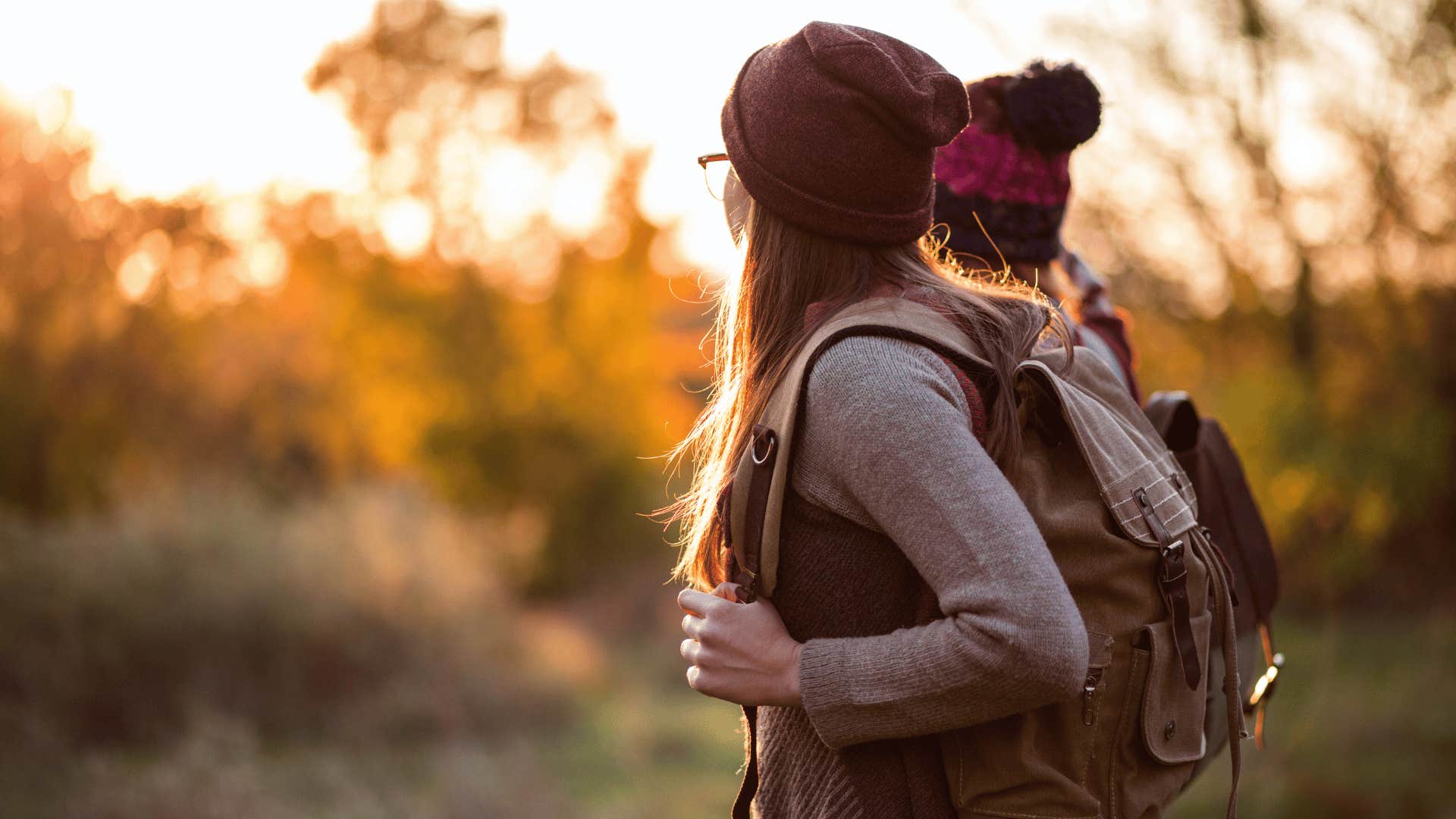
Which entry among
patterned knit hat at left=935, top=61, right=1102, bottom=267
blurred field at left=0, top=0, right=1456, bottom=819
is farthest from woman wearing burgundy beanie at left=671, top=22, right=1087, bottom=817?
blurred field at left=0, top=0, right=1456, bottom=819

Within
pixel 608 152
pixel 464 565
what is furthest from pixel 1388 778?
pixel 608 152

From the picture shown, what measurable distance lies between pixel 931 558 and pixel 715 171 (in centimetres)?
64

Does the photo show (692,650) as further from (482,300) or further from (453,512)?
(482,300)

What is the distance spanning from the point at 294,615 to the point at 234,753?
1.63m

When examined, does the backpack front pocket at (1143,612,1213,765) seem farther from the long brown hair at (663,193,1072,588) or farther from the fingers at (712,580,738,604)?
the fingers at (712,580,738,604)

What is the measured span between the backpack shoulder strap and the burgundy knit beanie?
126 mm

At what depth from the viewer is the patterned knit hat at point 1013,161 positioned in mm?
1799

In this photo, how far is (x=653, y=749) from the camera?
8.80 m

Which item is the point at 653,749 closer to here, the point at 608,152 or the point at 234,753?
the point at 234,753

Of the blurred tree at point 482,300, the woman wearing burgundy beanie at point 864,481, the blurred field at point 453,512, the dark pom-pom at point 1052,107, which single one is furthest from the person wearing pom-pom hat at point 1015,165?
the blurred tree at point 482,300

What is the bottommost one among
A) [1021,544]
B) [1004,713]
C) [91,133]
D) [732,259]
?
[1004,713]

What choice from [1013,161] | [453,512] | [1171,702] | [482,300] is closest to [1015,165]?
[1013,161]

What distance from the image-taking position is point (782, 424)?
1.24 meters

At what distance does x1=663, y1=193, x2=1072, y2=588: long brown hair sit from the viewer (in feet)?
4.39
